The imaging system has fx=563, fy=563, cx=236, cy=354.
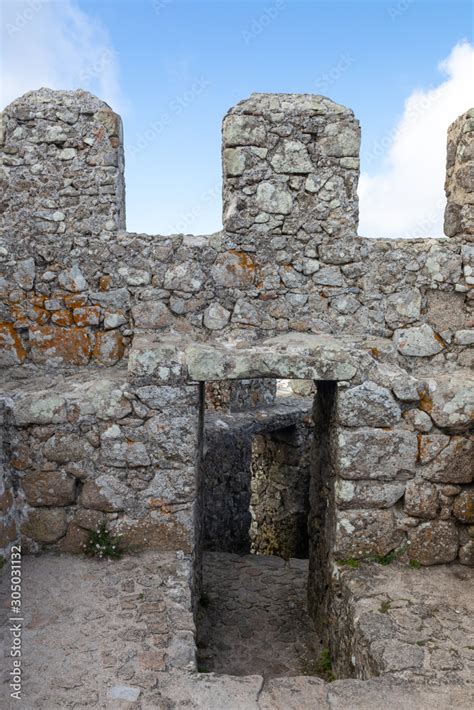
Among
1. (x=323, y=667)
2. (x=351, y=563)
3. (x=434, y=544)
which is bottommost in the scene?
(x=323, y=667)

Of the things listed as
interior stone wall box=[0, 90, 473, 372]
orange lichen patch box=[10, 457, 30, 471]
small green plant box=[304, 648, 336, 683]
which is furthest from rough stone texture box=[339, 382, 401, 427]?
orange lichen patch box=[10, 457, 30, 471]

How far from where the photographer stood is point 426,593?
3.87 metres

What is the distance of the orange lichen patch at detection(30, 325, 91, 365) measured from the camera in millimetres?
4699

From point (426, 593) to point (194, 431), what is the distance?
1.96 metres

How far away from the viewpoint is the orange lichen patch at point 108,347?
4727 millimetres

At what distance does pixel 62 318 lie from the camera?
4.68 meters

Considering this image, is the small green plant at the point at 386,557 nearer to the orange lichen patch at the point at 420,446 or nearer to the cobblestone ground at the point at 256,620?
the orange lichen patch at the point at 420,446

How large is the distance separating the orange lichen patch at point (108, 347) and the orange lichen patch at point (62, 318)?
27 centimetres

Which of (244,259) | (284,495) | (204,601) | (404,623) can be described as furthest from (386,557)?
(284,495)

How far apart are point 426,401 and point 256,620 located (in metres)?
2.73

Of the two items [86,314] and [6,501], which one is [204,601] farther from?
[86,314]

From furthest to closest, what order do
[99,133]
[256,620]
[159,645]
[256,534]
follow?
[256,534]
[256,620]
[99,133]
[159,645]

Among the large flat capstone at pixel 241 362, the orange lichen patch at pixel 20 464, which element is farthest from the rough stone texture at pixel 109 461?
the large flat capstone at pixel 241 362

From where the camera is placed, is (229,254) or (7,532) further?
(229,254)
